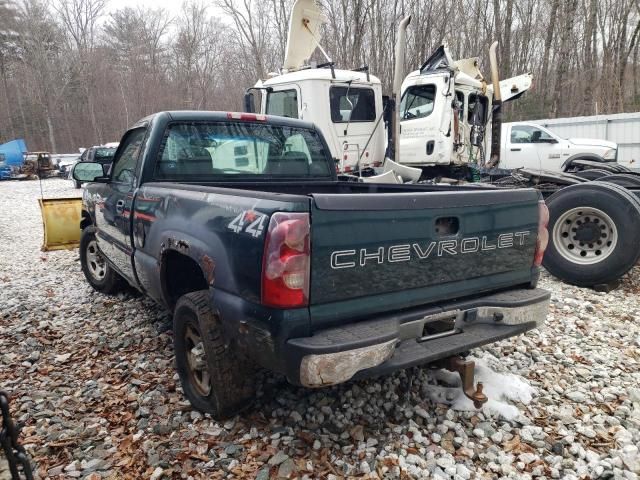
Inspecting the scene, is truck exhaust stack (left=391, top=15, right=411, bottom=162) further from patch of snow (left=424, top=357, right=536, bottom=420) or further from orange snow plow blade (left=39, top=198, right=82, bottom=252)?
A: patch of snow (left=424, top=357, right=536, bottom=420)

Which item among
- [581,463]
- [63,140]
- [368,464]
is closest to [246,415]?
[368,464]

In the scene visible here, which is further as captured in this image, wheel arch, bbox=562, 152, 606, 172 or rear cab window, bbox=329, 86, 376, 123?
wheel arch, bbox=562, 152, 606, 172

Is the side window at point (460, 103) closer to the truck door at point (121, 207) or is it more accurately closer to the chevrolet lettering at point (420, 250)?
the truck door at point (121, 207)

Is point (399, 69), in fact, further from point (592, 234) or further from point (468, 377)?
point (468, 377)

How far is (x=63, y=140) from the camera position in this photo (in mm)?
46219

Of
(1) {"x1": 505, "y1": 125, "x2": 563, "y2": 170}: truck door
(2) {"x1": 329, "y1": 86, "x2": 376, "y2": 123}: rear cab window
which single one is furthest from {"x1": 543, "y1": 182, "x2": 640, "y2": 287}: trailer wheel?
(1) {"x1": 505, "y1": 125, "x2": 563, "y2": 170}: truck door

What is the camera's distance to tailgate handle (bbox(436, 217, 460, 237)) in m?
2.56

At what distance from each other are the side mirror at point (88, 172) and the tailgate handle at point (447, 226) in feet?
11.1

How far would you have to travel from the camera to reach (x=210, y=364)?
8.65 feet

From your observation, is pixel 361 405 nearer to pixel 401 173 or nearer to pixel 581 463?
pixel 581 463

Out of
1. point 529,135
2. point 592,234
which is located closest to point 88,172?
point 592,234

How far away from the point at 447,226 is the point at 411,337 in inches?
25.4

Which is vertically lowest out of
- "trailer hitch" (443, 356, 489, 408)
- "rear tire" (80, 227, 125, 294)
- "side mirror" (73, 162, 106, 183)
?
"trailer hitch" (443, 356, 489, 408)

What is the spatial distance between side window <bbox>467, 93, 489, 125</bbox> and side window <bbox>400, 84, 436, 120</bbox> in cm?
125
